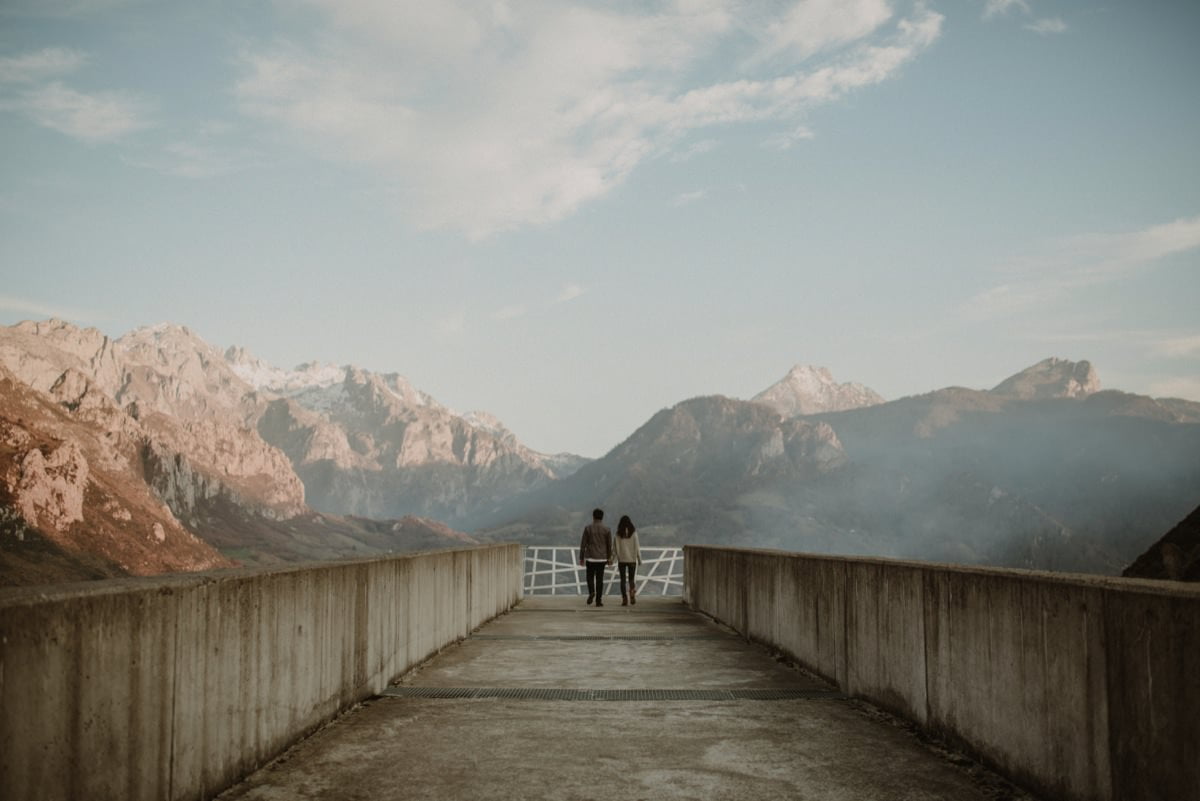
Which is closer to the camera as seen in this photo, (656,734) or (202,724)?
(202,724)

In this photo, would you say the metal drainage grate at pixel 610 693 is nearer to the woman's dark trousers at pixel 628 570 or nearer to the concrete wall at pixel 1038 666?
the concrete wall at pixel 1038 666

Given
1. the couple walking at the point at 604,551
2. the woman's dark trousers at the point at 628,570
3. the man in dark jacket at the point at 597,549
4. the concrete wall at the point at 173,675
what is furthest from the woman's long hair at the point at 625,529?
the concrete wall at the point at 173,675

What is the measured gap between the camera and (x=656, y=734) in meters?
6.86

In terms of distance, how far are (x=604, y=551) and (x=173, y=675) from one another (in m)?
14.8

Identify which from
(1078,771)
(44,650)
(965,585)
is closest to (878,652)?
(965,585)

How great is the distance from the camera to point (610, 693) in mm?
8570

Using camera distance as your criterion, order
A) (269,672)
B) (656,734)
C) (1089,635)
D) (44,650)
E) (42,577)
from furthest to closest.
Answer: (42,577)
(656,734)
(269,672)
(1089,635)
(44,650)

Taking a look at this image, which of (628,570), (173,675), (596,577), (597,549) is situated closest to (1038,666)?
(173,675)

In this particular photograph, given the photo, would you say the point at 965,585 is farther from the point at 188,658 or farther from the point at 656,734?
the point at 188,658

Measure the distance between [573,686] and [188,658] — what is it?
15.0 ft

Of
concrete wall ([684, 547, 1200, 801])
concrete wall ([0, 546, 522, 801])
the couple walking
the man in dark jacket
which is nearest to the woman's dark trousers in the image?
the couple walking

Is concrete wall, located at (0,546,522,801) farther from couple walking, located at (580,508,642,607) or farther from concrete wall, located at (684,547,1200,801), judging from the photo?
couple walking, located at (580,508,642,607)

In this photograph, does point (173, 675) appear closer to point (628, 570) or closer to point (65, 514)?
point (628, 570)

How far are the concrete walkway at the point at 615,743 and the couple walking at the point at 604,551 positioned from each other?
8516 millimetres
